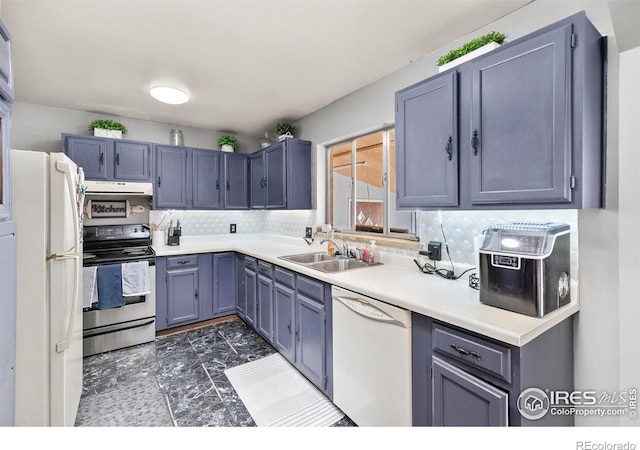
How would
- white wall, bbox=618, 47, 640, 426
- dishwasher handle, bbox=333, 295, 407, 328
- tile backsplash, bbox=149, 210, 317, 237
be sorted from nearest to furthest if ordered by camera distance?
white wall, bbox=618, 47, 640, 426, dishwasher handle, bbox=333, 295, 407, 328, tile backsplash, bbox=149, 210, 317, 237

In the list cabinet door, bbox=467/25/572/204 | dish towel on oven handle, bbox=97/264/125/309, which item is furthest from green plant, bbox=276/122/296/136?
cabinet door, bbox=467/25/572/204

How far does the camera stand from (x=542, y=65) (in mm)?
1271

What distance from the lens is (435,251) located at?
203 centimetres

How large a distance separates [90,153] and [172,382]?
2.55m

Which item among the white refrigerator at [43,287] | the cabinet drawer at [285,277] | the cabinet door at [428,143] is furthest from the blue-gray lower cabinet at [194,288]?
the cabinet door at [428,143]

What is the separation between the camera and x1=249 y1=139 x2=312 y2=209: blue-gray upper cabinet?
10.9 ft

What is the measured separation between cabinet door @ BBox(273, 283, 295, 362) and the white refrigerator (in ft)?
4.59

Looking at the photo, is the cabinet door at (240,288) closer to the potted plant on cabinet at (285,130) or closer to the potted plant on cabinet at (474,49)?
the potted plant on cabinet at (285,130)

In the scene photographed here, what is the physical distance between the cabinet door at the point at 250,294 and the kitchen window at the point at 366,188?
1066mm

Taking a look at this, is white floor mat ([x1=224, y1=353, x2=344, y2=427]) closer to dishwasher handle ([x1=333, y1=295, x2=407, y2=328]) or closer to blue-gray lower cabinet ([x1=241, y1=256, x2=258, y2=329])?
blue-gray lower cabinet ([x1=241, y1=256, x2=258, y2=329])

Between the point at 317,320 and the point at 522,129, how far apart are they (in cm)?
167

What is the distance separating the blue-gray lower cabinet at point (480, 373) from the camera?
3.61 feet

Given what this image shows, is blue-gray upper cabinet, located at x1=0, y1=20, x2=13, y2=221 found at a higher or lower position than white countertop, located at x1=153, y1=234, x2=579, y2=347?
higher
